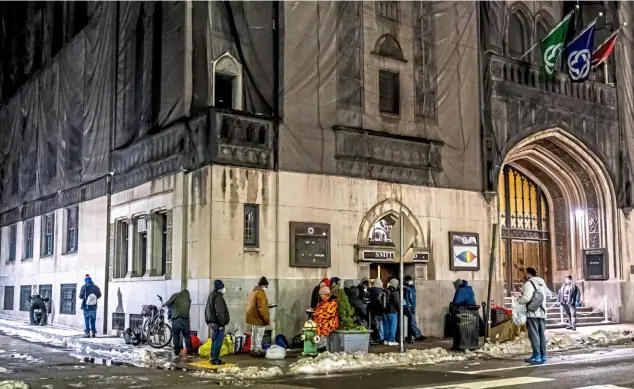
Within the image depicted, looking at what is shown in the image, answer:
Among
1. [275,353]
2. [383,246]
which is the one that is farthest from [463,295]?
[275,353]

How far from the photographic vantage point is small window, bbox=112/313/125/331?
22406mm

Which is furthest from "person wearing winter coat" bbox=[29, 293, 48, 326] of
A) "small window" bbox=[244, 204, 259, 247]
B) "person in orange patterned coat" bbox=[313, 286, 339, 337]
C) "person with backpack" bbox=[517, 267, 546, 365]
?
"person with backpack" bbox=[517, 267, 546, 365]

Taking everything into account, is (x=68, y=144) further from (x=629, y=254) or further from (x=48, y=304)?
(x=629, y=254)

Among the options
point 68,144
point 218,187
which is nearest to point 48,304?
point 68,144

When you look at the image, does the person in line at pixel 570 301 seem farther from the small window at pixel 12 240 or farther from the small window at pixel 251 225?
the small window at pixel 12 240

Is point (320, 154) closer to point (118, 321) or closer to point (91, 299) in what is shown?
point (118, 321)

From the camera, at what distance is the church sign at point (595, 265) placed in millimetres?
27673

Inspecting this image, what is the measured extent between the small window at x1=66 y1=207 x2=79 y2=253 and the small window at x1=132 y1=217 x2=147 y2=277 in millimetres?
5496

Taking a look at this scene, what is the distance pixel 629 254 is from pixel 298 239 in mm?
15041

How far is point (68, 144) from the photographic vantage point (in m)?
28.3

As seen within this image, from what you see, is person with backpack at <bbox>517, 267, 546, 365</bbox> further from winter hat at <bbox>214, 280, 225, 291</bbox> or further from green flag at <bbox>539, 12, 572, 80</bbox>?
green flag at <bbox>539, 12, 572, 80</bbox>

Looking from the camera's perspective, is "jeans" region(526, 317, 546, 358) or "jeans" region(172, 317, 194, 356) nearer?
"jeans" region(526, 317, 546, 358)

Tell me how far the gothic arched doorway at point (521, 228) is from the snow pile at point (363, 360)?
472 inches

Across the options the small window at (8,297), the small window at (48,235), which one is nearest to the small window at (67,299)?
the small window at (48,235)
